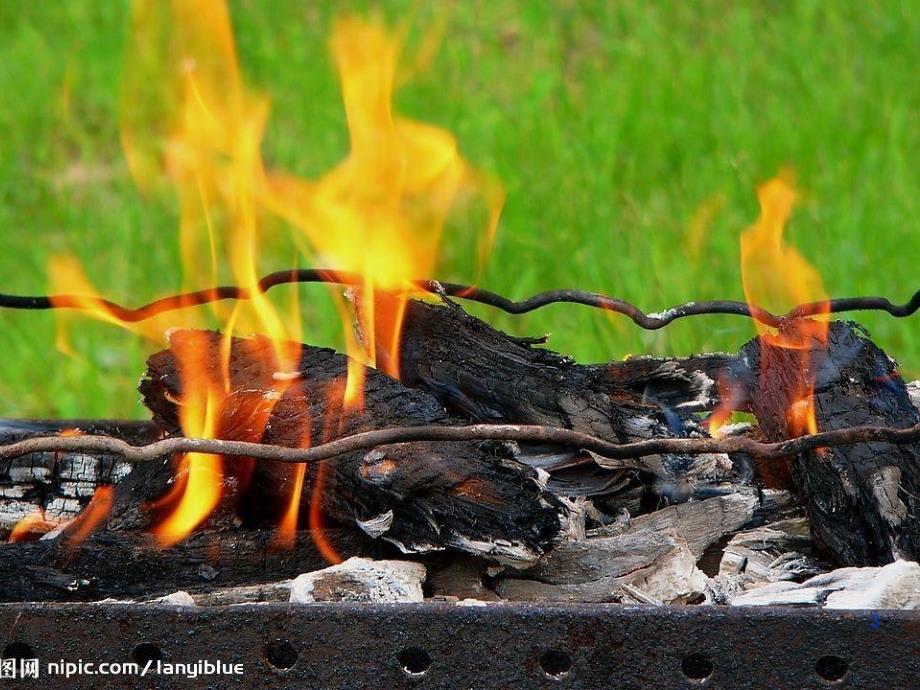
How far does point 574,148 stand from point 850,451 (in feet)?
12.0

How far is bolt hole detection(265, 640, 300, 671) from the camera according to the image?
200 cm

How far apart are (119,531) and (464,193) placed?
347 cm

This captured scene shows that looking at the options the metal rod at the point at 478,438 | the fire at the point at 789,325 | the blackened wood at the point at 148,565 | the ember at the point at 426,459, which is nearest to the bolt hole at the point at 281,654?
the ember at the point at 426,459

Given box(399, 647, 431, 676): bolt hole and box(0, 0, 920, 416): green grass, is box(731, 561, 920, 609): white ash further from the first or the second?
box(0, 0, 920, 416): green grass

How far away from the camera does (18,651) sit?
2018 millimetres

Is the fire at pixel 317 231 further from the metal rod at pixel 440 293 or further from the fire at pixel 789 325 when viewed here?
the fire at pixel 789 325

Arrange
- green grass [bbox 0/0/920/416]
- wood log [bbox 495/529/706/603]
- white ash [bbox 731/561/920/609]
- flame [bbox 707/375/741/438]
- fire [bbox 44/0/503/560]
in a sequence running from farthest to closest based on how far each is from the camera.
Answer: green grass [bbox 0/0/920/416]
flame [bbox 707/375/741/438]
fire [bbox 44/0/503/560]
wood log [bbox 495/529/706/603]
white ash [bbox 731/561/920/609]

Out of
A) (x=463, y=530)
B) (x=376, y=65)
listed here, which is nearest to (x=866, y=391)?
(x=463, y=530)

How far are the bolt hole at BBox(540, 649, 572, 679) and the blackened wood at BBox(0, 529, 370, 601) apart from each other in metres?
0.52

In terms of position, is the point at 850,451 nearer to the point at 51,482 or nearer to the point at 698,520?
the point at 698,520

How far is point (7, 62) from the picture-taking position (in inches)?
277

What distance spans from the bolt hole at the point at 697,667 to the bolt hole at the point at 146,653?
0.79m

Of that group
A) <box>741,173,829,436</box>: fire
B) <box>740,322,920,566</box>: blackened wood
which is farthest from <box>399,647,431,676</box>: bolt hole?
<box>741,173,829,436</box>: fire

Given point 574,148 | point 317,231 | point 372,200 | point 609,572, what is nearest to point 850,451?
point 609,572
